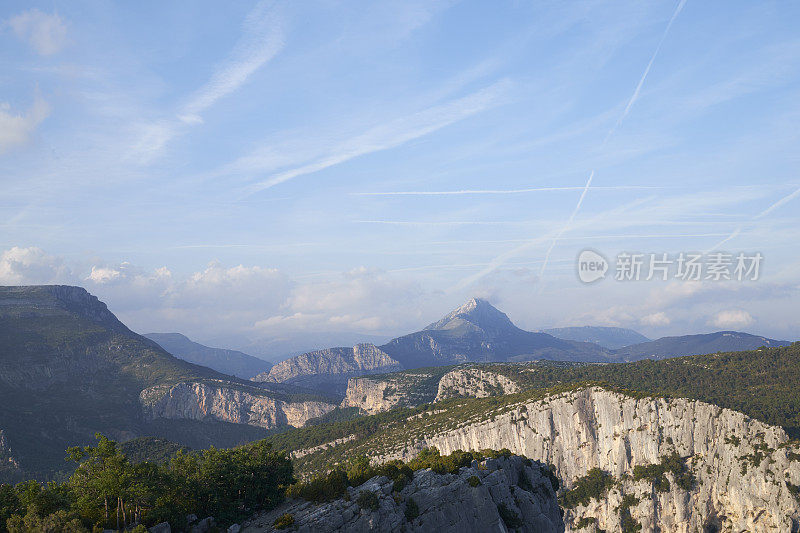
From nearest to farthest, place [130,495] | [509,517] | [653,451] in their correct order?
[130,495] < [509,517] < [653,451]

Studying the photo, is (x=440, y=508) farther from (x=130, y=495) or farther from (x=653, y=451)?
(x=653, y=451)

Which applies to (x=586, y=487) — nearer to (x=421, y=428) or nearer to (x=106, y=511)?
(x=421, y=428)

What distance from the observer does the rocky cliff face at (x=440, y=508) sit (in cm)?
5503

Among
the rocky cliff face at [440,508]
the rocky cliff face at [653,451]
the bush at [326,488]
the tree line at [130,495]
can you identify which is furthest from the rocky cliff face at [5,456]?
the rocky cliff face at [440,508]

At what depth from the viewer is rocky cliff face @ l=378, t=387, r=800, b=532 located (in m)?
119

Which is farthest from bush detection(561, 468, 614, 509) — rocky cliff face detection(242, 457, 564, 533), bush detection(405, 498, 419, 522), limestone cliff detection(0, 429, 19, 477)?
limestone cliff detection(0, 429, 19, 477)

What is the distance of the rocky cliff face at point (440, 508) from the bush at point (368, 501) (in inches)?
9.6

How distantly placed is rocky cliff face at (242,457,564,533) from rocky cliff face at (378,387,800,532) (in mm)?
74712

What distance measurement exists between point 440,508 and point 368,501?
11.8 meters

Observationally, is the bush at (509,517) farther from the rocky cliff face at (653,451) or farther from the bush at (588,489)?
the bush at (588,489)

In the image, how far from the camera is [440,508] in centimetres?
6244

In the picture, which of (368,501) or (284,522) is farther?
(368,501)

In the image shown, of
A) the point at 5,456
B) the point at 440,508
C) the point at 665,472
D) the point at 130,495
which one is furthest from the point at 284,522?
the point at 5,456

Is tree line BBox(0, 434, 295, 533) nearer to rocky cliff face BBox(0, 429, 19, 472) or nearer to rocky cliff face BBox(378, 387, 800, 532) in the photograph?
rocky cliff face BBox(378, 387, 800, 532)
